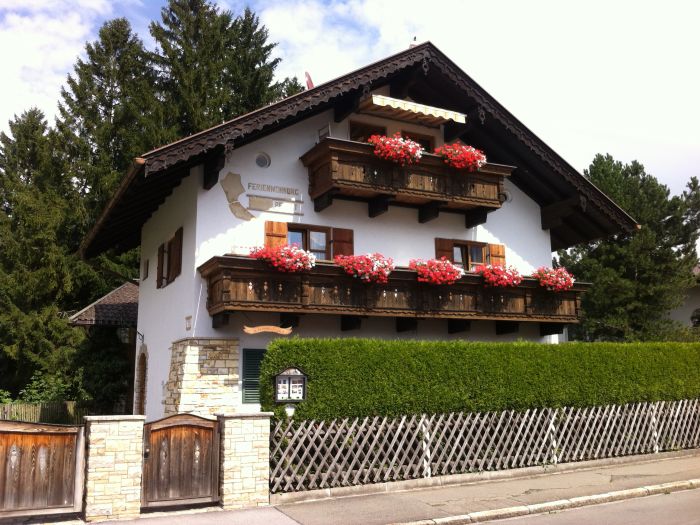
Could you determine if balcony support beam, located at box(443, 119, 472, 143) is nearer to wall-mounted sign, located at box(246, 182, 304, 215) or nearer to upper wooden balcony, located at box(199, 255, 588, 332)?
upper wooden balcony, located at box(199, 255, 588, 332)

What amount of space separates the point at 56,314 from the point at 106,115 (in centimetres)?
1145

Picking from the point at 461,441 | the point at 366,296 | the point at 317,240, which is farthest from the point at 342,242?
the point at 461,441

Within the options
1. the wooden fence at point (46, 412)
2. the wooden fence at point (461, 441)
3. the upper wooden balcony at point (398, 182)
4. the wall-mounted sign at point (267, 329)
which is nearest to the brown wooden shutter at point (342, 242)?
the upper wooden balcony at point (398, 182)

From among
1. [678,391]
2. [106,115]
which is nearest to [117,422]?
[678,391]

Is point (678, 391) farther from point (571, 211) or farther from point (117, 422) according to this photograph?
point (117, 422)

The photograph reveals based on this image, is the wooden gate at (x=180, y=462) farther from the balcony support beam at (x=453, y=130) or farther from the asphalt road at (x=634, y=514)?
the balcony support beam at (x=453, y=130)

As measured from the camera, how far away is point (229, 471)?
10.1 metres

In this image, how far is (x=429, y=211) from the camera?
55.9 feet

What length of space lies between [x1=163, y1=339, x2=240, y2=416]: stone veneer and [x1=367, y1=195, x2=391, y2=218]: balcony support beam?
473 cm

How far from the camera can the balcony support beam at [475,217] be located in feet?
57.7

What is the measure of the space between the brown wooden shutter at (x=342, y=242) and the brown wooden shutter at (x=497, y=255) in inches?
167

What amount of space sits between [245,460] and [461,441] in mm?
5143

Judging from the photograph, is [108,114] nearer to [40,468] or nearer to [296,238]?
[296,238]

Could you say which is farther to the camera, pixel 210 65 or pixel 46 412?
pixel 210 65
